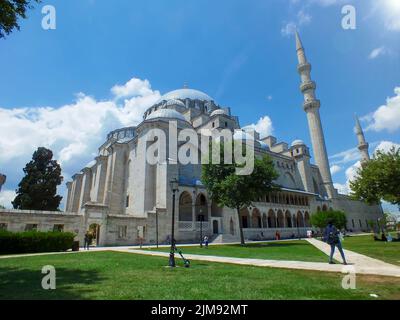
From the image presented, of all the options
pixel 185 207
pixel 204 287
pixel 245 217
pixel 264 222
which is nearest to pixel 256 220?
pixel 264 222

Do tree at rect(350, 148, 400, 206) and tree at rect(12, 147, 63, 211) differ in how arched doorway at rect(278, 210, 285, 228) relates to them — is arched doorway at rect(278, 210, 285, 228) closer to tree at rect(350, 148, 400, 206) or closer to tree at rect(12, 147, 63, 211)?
tree at rect(350, 148, 400, 206)

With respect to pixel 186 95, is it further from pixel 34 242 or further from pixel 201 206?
pixel 34 242

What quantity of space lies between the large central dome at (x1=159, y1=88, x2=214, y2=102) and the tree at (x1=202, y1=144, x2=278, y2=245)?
102 feet

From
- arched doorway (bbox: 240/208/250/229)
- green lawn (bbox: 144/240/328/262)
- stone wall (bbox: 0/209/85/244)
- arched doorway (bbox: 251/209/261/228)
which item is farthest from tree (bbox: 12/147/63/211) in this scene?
arched doorway (bbox: 251/209/261/228)

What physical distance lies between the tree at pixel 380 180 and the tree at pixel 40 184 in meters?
36.7

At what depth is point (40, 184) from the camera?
33.9 meters

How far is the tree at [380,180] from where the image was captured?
22719 mm

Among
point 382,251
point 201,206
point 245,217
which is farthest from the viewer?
point 245,217

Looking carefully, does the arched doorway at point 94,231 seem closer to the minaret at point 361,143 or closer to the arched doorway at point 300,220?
the arched doorway at point 300,220

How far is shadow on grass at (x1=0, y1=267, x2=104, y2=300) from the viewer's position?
200 inches

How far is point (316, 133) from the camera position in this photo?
52.9 m

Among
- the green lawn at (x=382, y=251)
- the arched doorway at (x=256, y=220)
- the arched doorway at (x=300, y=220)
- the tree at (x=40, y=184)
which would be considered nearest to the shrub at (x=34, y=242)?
the tree at (x=40, y=184)

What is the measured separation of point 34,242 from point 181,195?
1884 cm
